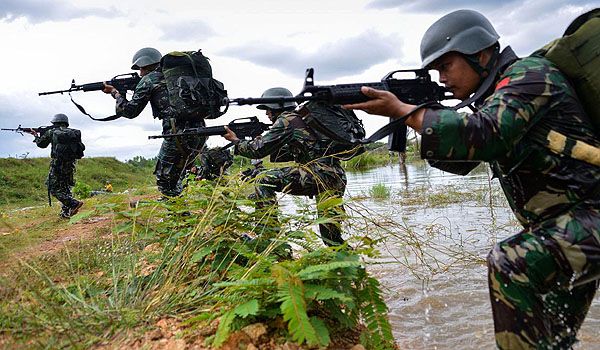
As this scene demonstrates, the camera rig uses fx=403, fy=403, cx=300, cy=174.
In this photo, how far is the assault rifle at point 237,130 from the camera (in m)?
5.56

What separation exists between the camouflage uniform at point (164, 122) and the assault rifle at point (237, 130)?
11.9 inches

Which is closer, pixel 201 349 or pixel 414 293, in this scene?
pixel 201 349

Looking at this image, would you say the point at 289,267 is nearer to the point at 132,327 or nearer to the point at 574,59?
the point at 132,327

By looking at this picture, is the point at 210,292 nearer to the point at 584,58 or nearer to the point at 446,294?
the point at 584,58

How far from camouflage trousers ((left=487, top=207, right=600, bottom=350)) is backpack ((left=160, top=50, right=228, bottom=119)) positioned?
456 centimetres

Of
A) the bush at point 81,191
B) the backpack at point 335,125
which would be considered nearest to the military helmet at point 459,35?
the backpack at point 335,125

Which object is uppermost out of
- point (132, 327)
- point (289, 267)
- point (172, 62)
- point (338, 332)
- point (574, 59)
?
point (172, 62)

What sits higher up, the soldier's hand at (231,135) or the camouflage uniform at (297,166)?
the soldier's hand at (231,135)

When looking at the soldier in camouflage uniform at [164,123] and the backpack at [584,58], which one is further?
the soldier in camouflage uniform at [164,123]

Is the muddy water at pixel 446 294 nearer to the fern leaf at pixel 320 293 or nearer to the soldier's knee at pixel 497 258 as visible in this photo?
the fern leaf at pixel 320 293

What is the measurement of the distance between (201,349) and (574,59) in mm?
2249

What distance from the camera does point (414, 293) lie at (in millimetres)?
3975

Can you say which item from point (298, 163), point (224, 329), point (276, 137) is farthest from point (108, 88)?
point (224, 329)

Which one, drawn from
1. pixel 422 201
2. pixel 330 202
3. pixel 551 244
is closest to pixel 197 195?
pixel 330 202
